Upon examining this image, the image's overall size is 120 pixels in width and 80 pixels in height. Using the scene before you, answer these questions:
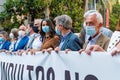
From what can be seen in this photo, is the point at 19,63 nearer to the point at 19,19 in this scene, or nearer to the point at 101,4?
the point at 19,19

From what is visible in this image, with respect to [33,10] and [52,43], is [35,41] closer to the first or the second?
[52,43]

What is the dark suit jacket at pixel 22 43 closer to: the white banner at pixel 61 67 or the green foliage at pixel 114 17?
the white banner at pixel 61 67

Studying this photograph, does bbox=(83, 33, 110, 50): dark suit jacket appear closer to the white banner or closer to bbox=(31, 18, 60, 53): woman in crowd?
the white banner

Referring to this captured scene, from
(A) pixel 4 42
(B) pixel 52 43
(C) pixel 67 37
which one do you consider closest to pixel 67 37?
(C) pixel 67 37

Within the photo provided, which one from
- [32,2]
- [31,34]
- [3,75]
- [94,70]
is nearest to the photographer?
[94,70]

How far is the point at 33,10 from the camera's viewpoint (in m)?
22.0

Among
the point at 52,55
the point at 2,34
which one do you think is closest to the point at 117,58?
the point at 52,55

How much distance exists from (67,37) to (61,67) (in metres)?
1.29

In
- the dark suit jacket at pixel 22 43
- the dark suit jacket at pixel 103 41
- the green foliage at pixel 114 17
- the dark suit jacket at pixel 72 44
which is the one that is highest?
the green foliage at pixel 114 17

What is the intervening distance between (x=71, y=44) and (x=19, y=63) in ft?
3.54

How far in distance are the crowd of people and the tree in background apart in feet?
37.9

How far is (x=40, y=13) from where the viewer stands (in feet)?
74.1

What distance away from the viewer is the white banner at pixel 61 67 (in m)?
4.26

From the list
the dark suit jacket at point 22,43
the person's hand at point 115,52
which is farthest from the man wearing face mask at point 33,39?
the person's hand at point 115,52
